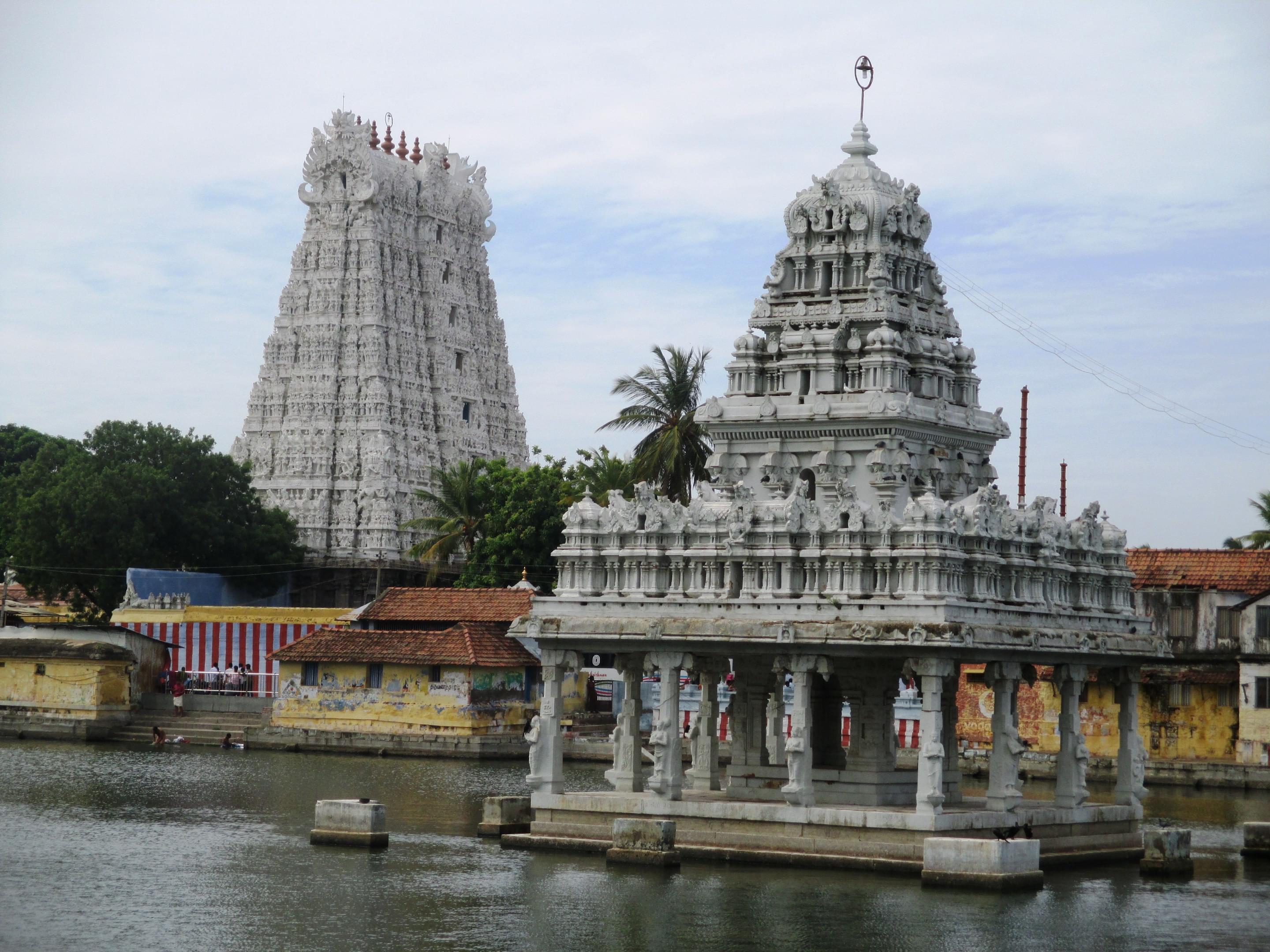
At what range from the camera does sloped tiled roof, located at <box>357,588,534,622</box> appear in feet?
208

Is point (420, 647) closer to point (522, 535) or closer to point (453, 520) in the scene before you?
point (522, 535)

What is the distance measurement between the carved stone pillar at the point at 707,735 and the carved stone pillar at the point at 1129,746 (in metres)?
6.60

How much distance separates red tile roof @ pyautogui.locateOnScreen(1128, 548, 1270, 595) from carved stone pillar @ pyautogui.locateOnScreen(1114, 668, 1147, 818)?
20.3 meters

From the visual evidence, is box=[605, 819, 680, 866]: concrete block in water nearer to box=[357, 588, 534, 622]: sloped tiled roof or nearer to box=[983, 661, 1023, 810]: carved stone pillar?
box=[983, 661, 1023, 810]: carved stone pillar

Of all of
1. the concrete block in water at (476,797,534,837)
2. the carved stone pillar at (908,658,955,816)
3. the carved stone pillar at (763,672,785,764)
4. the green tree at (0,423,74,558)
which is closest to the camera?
the carved stone pillar at (908,658,955,816)

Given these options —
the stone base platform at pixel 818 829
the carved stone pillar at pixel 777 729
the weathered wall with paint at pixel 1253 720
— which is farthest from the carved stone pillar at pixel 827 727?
the weathered wall with paint at pixel 1253 720

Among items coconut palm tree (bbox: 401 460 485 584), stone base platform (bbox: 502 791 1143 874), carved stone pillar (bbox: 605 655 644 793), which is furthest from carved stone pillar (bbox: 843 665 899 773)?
coconut palm tree (bbox: 401 460 485 584)

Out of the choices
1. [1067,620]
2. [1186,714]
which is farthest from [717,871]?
[1186,714]

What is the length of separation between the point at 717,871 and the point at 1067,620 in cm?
722

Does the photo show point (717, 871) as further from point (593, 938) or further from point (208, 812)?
point (208, 812)

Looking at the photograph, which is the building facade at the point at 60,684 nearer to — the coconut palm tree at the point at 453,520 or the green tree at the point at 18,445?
the coconut palm tree at the point at 453,520

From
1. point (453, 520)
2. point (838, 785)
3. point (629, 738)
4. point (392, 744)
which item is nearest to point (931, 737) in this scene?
point (838, 785)

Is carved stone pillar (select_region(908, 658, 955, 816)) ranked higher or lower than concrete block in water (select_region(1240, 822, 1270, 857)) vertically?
higher

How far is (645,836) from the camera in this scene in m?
29.8
